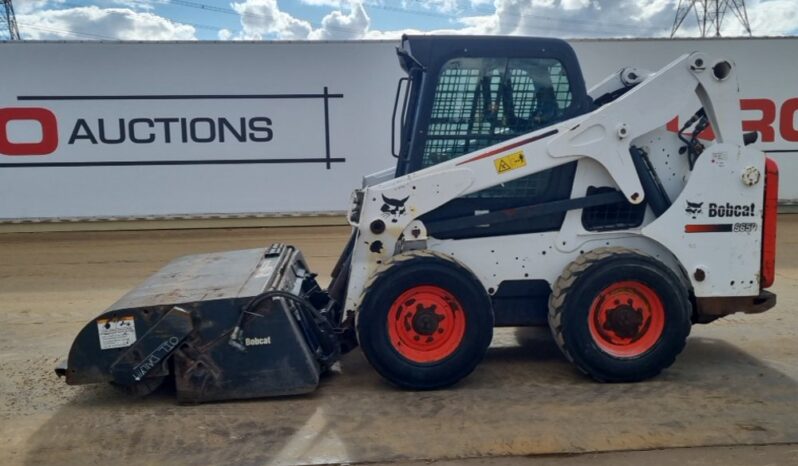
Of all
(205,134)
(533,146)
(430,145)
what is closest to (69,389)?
(430,145)

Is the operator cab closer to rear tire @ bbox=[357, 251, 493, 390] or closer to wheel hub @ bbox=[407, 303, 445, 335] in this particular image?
rear tire @ bbox=[357, 251, 493, 390]

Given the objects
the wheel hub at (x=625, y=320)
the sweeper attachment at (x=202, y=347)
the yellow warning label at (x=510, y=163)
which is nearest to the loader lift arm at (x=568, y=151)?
the yellow warning label at (x=510, y=163)

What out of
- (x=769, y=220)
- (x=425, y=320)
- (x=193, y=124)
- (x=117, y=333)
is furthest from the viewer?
(x=193, y=124)

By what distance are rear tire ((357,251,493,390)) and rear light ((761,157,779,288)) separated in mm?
1942

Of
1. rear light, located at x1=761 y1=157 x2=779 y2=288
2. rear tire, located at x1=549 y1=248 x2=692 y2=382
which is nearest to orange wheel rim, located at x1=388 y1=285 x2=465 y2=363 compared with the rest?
rear tire, located at x1=549 y1=248 x2=692 y2=382

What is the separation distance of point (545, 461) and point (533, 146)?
82.0 inches

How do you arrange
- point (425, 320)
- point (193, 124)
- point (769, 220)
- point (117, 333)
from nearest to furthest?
1. point (117, 333)
2. point (425, 320)
3. point (769, 220)
4. point (193, 124)

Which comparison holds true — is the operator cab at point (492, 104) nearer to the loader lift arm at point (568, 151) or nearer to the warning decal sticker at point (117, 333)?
the loader lift arm at point (568, 151)

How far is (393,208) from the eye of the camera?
190 inches

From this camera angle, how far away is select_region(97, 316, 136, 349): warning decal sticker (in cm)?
434

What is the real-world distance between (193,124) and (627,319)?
30.8ft

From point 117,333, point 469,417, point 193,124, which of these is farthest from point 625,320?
point 193,124

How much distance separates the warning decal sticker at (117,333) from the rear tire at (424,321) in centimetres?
135

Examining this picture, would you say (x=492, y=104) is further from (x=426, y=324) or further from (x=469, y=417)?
(x=469, y=417)
